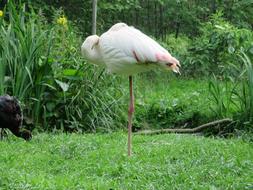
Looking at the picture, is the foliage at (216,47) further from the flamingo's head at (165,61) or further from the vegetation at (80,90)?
the flamingo's head at (165,61)

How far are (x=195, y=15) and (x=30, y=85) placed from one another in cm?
743

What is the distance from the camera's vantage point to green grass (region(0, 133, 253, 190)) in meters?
4.37

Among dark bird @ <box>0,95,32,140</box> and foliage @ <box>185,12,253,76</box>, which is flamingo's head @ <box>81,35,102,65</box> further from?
foliage @ <box>185,12,253,76</box>

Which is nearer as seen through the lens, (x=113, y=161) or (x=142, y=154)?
(x=113, y=161)

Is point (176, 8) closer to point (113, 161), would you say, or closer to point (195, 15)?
point (195, 15)


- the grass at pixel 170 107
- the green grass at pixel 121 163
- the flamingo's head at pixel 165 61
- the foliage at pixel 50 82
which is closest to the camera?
the green grass at pixel 121 163

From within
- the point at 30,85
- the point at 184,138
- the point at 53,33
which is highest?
the point at 53,33

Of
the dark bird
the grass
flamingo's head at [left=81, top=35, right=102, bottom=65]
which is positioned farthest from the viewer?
the grass

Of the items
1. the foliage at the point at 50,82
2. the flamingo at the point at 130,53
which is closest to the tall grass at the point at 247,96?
the foliage at the point at 50,82

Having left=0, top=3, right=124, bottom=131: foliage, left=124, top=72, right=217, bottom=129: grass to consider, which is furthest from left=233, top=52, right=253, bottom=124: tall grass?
left=0, top=3, right=124, bottom=131: foliage

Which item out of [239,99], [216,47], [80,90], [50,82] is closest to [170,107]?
[239,99]

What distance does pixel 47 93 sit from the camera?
7.78 meters

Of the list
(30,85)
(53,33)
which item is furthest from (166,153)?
(53,33)

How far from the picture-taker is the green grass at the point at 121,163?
437 cm
